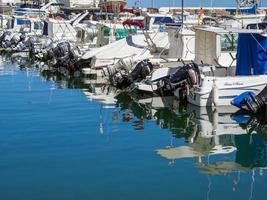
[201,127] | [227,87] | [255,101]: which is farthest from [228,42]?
[201,127]

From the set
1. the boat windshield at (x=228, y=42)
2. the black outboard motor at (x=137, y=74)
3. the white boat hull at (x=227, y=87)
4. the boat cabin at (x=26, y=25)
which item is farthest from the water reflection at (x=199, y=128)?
the boat cabin at (x=26, y=25)

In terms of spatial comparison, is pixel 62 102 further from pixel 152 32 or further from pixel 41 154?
pixel 152 32

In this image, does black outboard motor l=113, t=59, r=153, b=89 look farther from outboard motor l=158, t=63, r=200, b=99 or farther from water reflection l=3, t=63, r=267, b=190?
outboard motor l=158, t=63, r=200, b=99

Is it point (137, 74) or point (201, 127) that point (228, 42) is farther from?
point (201, 127)

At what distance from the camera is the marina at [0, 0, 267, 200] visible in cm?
1164

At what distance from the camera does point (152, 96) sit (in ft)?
74.3

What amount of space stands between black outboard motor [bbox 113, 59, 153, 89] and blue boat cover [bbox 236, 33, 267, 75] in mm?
4338

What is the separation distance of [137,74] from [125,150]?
31.6 feet

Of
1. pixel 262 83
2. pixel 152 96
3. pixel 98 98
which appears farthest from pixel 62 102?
pixel 262 83

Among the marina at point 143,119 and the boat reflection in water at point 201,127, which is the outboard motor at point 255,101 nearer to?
the marina at point 143,119

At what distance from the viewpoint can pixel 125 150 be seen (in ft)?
47.3

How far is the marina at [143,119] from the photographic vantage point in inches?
458

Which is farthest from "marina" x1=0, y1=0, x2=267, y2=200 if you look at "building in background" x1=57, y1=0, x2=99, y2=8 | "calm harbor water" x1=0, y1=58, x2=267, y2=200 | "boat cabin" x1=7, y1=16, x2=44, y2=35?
"building in background" x1=57, y1=0, x2=99, y2=8

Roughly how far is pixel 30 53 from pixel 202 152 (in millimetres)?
29560
